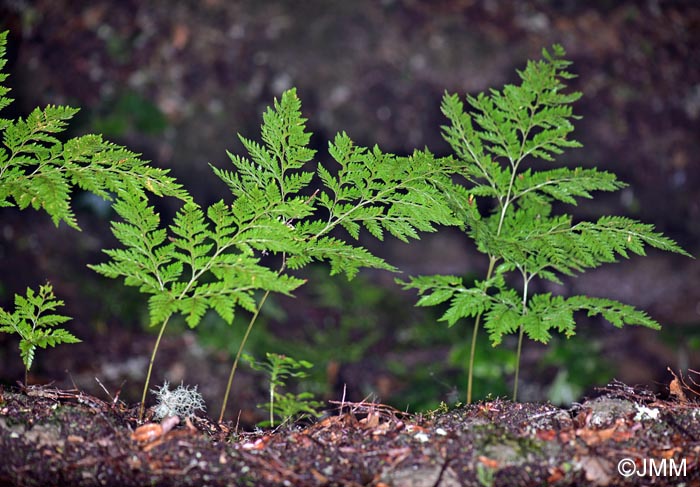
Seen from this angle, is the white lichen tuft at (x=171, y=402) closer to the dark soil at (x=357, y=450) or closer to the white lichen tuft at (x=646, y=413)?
the dark soil at (x=357, y=450)

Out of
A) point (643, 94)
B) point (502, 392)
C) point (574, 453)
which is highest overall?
point (643, 94)

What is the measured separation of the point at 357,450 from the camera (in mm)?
2275

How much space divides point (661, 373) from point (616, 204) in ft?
7.32

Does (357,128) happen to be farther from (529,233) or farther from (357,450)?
(357,450)

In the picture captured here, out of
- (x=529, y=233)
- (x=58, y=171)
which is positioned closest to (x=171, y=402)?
(x=58, y=171)

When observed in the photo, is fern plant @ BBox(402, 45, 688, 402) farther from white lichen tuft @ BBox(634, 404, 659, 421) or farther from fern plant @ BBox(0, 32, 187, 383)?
fern plant @ BBox(0, 32, 187, 383)

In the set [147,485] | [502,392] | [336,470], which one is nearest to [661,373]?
[502,392]

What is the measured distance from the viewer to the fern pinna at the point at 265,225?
2393 millimetres

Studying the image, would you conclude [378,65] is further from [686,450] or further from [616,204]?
[686,450]

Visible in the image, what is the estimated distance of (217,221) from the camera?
248cm

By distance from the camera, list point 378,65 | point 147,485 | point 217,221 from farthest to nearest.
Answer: point 378,65, point 217,221, point 147,485

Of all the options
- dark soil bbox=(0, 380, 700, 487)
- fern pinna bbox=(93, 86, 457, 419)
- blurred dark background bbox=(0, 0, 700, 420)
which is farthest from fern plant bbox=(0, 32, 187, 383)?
blurred dark background bbox=(0, 0, 700, 420)

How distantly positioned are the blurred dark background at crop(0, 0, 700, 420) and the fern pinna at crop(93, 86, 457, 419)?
2943 mm

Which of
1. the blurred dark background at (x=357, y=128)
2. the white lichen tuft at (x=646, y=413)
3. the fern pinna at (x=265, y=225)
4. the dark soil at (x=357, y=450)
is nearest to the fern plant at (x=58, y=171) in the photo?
the fern pinna at (x=265, y=225)
